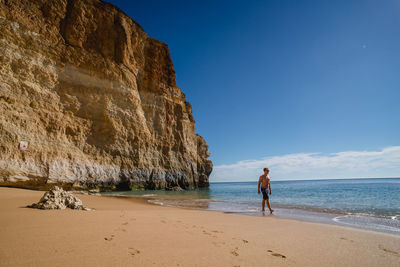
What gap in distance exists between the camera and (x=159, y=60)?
29469 mm

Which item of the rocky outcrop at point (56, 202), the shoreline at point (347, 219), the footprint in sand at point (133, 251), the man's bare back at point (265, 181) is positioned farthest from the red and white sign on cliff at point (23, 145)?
the footprint in sand at point (133, 251)

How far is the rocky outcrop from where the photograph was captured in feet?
15.3

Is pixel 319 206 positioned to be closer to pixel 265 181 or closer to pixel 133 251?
pixel 265 181

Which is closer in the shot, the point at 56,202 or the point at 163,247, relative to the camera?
the point at 163,247

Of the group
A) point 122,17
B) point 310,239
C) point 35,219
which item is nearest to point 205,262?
point 310,239

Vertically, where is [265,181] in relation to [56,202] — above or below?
above

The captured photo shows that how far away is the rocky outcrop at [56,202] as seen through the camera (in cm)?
468

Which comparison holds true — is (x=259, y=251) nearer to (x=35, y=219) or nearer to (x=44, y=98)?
(x=35, y=219)

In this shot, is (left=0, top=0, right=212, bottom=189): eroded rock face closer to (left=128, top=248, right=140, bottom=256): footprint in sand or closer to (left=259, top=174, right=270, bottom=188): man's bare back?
(left=259, top=174, right=270, bottom=188): man's bare back

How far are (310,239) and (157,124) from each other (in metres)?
24.8

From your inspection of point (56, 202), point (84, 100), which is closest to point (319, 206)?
point (56, 202)

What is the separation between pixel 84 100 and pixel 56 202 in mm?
17746

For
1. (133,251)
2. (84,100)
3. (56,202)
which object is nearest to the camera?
(133,251)

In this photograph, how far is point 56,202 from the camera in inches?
189
